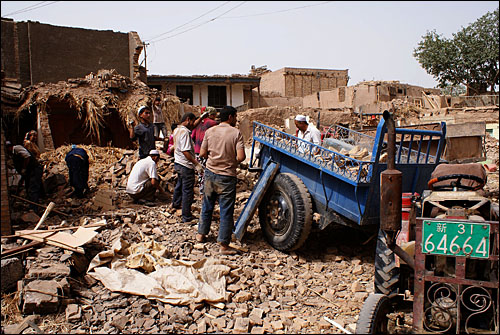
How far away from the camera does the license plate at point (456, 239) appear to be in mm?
3123

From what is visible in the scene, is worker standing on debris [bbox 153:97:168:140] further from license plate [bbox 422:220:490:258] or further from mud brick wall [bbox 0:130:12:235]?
license plate [bbox 422:220:490:258]

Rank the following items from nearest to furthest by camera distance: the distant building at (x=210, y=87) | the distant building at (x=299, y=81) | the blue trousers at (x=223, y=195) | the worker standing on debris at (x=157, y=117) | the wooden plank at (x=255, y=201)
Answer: the blue trousers at (x=223, y=195) → the wooden plank at (x=255, y=201) → the worker standing on debris at (x=157, y=117) → the distant building at (x=210, y=87) → the distant building at (x=299, y=81)

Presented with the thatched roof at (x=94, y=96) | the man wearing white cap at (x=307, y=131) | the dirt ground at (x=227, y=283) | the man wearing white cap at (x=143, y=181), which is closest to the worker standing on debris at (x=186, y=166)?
the dirt ground at (x=227, y=283)

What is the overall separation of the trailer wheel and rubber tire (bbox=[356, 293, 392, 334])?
2.01 metres

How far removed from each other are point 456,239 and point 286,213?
114 inches

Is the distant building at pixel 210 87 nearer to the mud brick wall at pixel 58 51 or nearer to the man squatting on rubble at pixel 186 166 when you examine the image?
the mud brick wall at pixel 58 51

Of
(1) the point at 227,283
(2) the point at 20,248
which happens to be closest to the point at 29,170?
(2) the point at 20,248

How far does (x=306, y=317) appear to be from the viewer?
4.31m

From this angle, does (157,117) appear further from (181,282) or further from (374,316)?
(374,316)

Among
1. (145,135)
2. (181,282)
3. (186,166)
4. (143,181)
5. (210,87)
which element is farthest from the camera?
(210,87)

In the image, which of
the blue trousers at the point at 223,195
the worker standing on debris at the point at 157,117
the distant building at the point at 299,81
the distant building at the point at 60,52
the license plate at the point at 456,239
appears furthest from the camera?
the distant building at the point at 299,81

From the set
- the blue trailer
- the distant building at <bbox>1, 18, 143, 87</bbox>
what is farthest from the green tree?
the blue trailer

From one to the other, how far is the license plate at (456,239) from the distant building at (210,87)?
988 inches

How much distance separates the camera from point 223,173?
5.57 m
